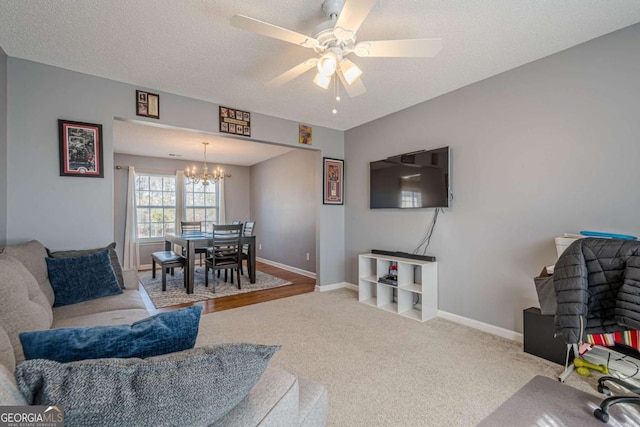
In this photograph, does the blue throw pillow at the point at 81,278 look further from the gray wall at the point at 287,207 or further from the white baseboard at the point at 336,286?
the gray wall at the point at 287,207

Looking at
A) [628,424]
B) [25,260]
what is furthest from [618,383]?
[25,260]

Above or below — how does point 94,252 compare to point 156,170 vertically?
below

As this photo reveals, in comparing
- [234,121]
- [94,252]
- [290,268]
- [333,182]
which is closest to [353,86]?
[234,121]

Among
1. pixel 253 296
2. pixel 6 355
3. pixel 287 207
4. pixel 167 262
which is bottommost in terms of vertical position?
pixel 253 296

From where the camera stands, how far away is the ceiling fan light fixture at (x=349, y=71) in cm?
192

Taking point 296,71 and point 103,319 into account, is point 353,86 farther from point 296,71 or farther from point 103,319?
point 103,319

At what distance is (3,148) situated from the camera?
91.6 inches

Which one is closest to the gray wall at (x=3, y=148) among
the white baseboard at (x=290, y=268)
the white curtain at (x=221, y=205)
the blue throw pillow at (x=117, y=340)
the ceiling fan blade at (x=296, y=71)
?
the ceiling fan blade at (x=296, y=71)

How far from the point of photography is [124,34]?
2.10 meters

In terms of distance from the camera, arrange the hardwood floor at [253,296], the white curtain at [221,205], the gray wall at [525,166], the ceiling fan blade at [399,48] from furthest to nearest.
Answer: the white curtain at [221,205] < the hardwood floor at [253,296] < the gray wall at [525,166] < the ceiling fan blade at [399,48]

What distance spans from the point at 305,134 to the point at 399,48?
247cm

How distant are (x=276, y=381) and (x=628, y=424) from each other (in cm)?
204

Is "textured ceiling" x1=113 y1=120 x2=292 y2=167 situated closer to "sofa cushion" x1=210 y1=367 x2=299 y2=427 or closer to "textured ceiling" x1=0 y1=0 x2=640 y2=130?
"textured ceiling" x1=0 y1=0 x2=640 y2=130

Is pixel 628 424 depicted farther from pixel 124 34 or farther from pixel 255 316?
pixel 124 34
